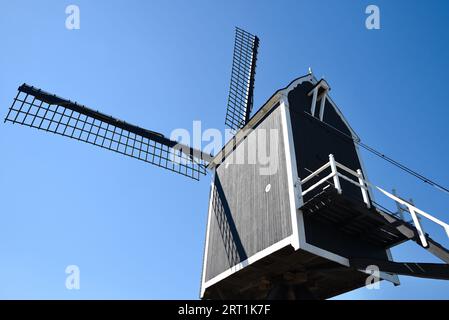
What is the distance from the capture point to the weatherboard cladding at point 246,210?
993 cm

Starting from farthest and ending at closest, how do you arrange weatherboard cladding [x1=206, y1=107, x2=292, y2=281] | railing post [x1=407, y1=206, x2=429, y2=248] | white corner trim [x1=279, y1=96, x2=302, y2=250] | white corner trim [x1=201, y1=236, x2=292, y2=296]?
weatherboard cladding [x1=206, y1=107, x2=292, y2=281] < white corner trim [x1=201, y1=236, x2=292, y2=296] < white corner trim [x1=279, y1=96, x2=302, y2=250] < railing post [x1=407, y1=206, x2=429, y2=248]

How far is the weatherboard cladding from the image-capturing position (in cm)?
993

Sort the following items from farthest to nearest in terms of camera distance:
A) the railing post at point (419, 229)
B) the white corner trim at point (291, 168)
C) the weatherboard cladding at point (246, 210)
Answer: the weatherboard cladding at point (246, 210) < the white corner trim at point (291, 168) < the railing post at point (419, 229)

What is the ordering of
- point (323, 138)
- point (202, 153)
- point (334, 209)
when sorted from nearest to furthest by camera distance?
point (334, 209)
point (323, 138)
point (202, 153)

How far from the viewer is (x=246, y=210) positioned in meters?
11.5

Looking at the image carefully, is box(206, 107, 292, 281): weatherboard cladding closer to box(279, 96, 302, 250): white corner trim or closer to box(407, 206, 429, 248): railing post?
box(279, 96, 302, 250): white corner trim

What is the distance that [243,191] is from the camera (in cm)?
1216

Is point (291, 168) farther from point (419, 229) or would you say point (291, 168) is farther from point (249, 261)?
point (419, 229)

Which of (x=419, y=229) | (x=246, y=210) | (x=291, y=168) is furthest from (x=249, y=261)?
(x=419, y=229)

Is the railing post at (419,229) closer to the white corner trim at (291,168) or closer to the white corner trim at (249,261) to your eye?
the white corner trim at (291,168)

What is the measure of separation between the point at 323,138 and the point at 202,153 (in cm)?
552
